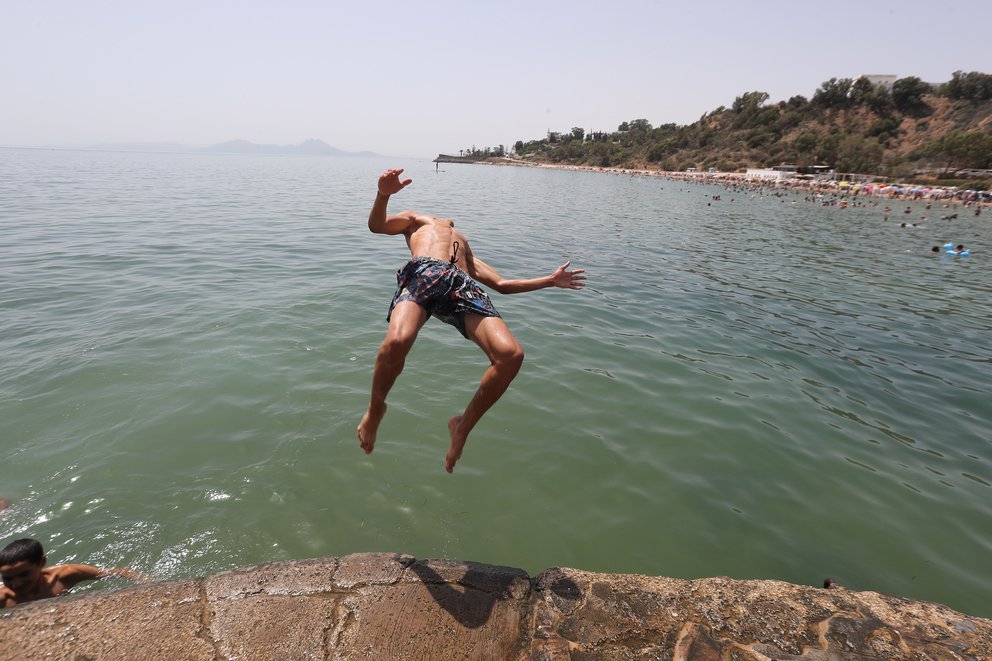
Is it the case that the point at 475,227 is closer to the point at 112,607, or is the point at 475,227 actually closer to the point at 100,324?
the point at 100,324

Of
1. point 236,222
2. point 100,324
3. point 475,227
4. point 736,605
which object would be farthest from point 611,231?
point 736,605

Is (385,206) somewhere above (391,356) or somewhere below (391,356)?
above

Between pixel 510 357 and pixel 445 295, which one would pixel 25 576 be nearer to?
pixel 445 295

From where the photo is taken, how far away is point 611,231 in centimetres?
2769

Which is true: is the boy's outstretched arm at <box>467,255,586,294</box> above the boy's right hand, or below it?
below

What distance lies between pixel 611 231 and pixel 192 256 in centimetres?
2132

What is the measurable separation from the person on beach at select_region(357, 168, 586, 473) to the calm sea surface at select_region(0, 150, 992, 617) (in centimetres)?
185

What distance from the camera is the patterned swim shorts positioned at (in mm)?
4082

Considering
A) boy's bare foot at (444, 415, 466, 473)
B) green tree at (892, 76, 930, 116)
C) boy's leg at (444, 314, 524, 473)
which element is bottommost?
boy's bare foot at (444, 415, 466, 473)

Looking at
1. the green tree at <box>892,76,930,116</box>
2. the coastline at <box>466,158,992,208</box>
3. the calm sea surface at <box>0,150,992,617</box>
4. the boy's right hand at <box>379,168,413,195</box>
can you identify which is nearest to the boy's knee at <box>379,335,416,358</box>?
the boy's right hand at <box>379,168,413,195</box>

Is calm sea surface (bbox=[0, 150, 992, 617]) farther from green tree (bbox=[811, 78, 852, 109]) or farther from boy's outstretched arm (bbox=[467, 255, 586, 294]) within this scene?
green tree (bbox=[811, 78, 852, 109])

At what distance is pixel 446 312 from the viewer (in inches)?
163

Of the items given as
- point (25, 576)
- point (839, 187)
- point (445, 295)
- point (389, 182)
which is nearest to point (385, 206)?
point (389, 182)

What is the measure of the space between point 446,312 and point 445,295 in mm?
156
